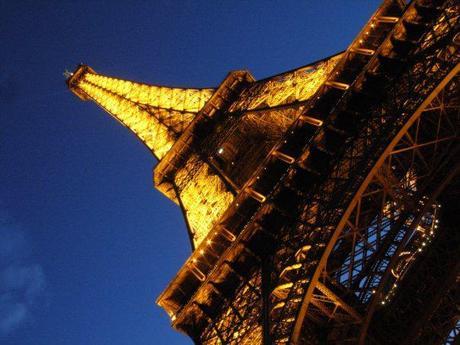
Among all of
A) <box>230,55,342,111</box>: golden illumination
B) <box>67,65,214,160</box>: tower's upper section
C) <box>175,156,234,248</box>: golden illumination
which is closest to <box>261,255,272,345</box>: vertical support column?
<box>175,156,234,248</box>: golden illumination

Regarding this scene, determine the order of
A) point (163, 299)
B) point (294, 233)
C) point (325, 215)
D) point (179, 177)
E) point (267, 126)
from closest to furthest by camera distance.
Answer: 1. point (325, 215)
2. point (294, 233)
3. point (163, 299)
4. point (267, 126)
5. point (179, 177)

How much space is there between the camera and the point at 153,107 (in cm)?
3741

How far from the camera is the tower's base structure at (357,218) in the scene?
1503cm

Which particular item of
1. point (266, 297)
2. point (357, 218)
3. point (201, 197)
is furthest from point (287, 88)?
point (266, 297)

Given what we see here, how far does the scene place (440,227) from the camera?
17.6 meters

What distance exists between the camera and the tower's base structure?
15.0 m

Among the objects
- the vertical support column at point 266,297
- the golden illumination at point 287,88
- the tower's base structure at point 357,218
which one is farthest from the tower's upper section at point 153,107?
the vertical support column at point 266,297

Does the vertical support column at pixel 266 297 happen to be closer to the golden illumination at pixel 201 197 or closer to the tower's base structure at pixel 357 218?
the tower's base structure at pixel 357 218

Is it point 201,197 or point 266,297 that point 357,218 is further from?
point 201,197

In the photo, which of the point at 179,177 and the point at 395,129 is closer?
the point at 395,129

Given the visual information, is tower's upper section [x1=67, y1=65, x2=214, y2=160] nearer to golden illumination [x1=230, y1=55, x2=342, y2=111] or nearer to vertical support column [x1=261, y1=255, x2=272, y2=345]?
golden illumination [x1=230, y1=55, x2=342, y2=111]

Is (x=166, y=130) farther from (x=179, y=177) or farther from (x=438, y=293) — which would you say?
(x=438, y=293)

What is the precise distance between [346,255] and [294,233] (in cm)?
186

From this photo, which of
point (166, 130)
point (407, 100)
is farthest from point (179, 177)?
point (407, 100)
